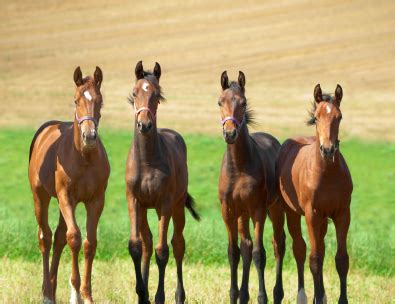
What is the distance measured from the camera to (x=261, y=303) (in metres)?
11.4

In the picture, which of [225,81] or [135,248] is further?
[225,81]

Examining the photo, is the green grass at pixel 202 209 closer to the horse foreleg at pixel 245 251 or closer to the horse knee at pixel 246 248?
the horse foreleg at pixel 245 251

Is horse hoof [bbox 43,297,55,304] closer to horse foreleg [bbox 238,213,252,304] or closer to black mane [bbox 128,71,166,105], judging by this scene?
horse foreleg [bbox 238,213,252,304]

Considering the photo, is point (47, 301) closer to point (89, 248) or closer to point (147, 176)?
point (89, 248)

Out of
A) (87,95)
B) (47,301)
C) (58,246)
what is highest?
(87,95)

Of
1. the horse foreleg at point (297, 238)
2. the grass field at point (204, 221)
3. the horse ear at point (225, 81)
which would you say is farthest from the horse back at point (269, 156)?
the grass field at point (204, 221)

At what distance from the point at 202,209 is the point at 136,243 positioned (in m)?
5.21

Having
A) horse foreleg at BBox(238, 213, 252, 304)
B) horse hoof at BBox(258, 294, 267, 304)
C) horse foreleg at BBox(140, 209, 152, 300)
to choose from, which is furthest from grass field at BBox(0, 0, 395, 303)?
horse hoof at BBox(258, 294, 267, 304)

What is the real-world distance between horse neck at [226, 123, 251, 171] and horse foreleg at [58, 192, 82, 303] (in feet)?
6.37

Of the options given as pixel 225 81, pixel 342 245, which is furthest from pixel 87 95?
pixel 342 245

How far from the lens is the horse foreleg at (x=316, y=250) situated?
10766mm

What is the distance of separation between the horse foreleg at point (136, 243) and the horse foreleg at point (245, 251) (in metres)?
1.14

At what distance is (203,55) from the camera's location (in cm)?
4653

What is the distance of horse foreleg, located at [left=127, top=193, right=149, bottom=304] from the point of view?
11086 mm
